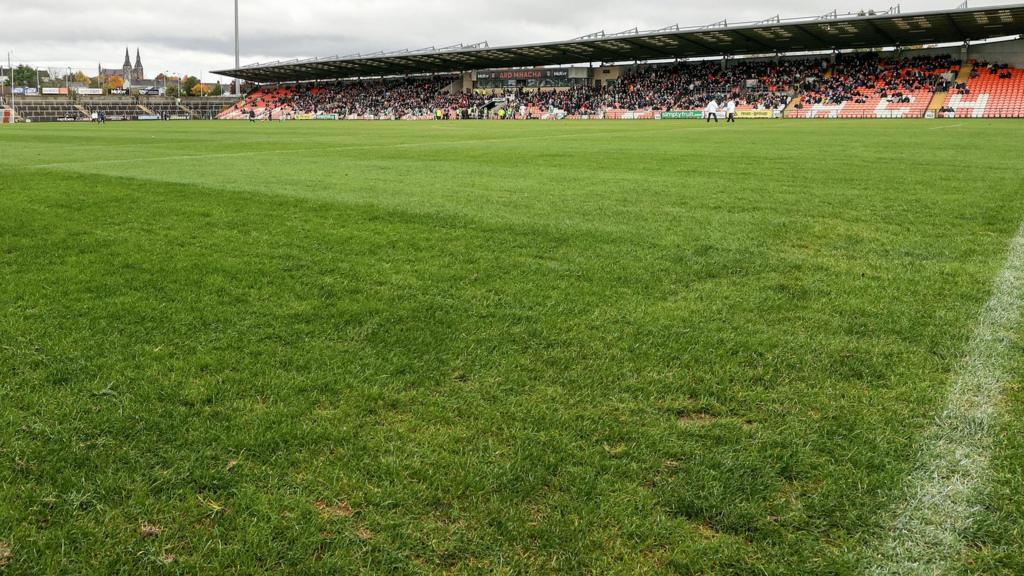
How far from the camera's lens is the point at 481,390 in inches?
127

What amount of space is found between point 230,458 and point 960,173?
1211cm

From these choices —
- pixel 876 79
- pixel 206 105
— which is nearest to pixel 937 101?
pixel 876 79

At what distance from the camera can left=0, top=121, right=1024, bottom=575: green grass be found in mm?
2180

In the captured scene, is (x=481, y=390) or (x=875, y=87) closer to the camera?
(x=481, y=390)

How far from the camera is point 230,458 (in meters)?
2.61

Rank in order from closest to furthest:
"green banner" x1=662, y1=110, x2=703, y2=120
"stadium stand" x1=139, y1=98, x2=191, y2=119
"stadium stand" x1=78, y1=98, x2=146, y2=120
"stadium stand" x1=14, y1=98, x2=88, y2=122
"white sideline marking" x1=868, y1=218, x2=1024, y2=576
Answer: "white sideline marking" x1=868, y1=218, x2=1024, y2=576
"green banner" x1=662, y1=110, x2=703, y2=120
"stadium stand" x1=14, y1=98, x2=88, y2=122
"stadium stand" x1=78, y1=98, x2=146, y2=120
"stadium stand" x1=139, y1=98, x2=191, y2=119

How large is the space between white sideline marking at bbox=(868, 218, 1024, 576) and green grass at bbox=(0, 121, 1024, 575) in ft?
0.19

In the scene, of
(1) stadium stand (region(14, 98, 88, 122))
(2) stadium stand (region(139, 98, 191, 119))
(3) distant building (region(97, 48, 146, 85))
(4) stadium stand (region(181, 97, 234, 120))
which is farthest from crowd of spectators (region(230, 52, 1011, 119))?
(3) distant building (region(97, 48, 146, 85))

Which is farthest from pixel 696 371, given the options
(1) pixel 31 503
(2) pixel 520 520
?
(1) pixel 31 503

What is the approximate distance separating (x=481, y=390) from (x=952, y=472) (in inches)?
72.3

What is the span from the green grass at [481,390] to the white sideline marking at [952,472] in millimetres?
58

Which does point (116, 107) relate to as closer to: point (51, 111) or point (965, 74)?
point (51, 111)

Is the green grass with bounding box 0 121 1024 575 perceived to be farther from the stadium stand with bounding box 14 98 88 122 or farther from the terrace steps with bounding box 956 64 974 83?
the stadium stand with bounding box 14 98 88 122

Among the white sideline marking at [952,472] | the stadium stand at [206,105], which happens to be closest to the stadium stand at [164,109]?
the stadium stand at [206,105]
